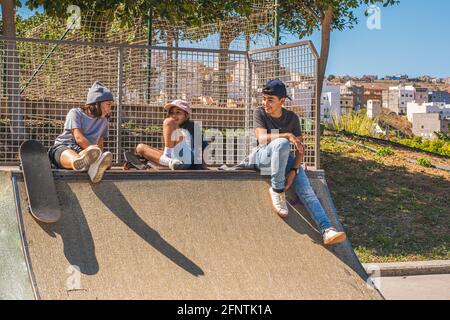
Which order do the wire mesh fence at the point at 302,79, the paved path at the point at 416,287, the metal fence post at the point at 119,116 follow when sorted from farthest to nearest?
the metal fence post at the point at 119,116 < the wire mesh fence at the point at 302,79 < the paved path at the point at 416,287

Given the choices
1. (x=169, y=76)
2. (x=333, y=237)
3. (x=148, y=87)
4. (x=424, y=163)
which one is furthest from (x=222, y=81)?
(x=424, y=163)

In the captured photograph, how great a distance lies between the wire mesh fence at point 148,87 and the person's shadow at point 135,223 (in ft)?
8.65

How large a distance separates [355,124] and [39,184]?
48.1 feet

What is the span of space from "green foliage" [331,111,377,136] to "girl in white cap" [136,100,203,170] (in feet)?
40.2

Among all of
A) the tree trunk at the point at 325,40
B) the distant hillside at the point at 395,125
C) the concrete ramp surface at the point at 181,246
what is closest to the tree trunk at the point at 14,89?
the concrete ramp surface at the point at 181,246

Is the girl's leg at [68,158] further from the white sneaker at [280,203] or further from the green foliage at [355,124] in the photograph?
the green foliage at [355,124]

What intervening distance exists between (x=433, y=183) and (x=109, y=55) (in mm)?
7218

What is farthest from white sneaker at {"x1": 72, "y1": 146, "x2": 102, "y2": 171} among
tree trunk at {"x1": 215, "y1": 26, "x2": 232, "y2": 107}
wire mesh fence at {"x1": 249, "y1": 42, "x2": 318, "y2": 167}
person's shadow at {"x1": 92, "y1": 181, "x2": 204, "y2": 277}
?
tree trunk at {"x1": 215, "y1": 26, "x2": 232, "y2": 107}

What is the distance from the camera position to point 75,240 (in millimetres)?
6105

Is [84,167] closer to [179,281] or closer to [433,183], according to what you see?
[179,281]

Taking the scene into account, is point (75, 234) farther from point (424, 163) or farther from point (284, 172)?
point (424, 163)

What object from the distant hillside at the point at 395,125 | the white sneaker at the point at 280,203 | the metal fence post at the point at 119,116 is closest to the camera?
the white sneaker at the point at 280,203

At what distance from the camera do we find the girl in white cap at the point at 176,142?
7910 millimetres
